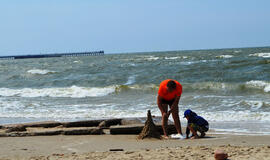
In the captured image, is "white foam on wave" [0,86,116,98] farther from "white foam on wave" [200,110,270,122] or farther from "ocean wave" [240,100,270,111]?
"white foam on wave" [200,110,270,122]

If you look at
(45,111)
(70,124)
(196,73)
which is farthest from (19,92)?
(70,124)

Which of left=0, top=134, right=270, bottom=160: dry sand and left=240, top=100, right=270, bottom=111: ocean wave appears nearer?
left=0, top=134, right=270, bottom=160: dry sand

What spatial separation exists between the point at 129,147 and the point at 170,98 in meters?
1.55

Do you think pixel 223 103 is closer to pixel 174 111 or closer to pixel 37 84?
pixel 174 111

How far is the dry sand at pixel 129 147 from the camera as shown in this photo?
17.5ft

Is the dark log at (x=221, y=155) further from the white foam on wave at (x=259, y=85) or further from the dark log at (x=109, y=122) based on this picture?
the white foam on wave at (x=259, y=85)

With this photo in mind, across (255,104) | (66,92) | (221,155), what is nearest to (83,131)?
(221,155)

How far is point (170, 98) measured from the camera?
24.1 feet

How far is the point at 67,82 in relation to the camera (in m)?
22.9

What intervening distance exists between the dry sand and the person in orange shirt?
0.50 metres

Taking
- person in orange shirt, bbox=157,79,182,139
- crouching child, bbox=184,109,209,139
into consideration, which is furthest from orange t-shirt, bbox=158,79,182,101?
crouching child, bbox=184,109,209,139

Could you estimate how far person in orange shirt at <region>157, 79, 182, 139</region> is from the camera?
7.16 m

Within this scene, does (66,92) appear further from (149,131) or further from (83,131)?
(149,131)

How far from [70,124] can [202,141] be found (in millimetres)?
3246
